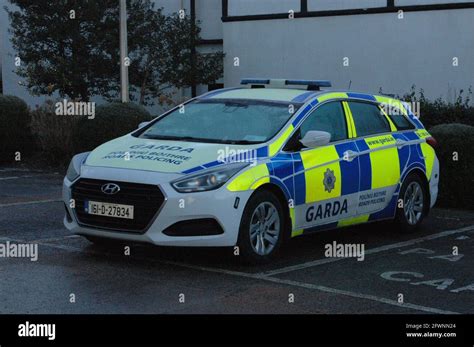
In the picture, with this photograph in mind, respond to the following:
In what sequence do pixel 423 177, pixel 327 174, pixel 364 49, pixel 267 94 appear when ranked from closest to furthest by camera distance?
pixel 327 174 < pixel 267 94 < pixel 423 177 < pixel 364 49

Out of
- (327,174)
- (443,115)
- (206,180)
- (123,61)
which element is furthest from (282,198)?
(123,61)

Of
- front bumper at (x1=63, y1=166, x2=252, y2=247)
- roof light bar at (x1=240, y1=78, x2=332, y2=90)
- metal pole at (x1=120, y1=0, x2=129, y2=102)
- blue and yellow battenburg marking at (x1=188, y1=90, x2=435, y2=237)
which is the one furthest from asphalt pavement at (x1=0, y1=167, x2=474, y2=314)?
metal pole at (x1=120, y1=0, x2=129, y2=102)

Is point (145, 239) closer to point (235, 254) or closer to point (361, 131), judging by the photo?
point (235, 254)

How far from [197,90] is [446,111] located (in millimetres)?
13160

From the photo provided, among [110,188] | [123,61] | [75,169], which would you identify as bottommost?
[110,188]

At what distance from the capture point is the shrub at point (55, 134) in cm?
1606

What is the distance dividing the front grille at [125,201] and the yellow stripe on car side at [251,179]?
0.63 metres

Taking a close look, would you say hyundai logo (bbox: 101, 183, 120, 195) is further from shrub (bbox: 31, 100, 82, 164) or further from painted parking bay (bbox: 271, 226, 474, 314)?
shrub (bbox: 31, 100, 82, 164)

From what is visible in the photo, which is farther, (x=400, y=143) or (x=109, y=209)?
(x=400, y=143)

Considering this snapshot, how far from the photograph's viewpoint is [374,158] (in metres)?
9.51

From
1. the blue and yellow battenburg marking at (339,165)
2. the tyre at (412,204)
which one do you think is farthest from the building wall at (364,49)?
the tyre at (412,204)

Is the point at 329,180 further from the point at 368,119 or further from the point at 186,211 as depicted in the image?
the point at 186,211

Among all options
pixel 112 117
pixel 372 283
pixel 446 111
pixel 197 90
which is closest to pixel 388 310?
pixel 372 283

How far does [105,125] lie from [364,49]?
901 cm
